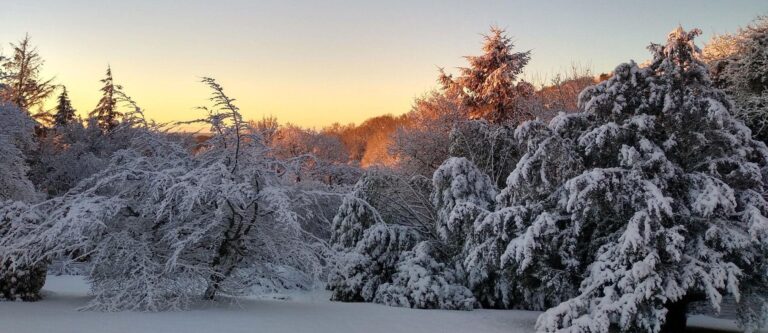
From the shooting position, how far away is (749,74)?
17.7 meters

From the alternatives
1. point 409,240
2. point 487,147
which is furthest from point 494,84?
point 409,240

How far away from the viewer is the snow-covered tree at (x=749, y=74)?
16.7 m

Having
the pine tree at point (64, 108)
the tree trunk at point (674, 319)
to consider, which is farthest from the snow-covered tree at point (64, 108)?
the tree trunk at point (674, 319)

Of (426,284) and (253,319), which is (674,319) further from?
(253,319)

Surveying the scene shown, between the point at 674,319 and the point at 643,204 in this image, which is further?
the point at 674,319

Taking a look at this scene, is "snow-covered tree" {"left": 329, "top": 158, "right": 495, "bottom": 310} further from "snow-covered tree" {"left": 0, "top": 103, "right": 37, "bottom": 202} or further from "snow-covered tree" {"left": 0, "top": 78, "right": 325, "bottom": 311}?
"snow-covered tree" {"left": 0, "top": 103, "right": 37, "bottom": 202}

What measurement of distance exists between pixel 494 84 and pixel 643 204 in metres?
12.9

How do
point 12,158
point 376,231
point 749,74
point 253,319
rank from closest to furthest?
point 253,319, point 376,231, point 12,158, point 749,74

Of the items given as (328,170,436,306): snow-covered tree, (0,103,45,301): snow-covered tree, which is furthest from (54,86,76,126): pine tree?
(328,170,436,306): snow-covered tree

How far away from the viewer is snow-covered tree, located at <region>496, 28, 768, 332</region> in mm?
8750

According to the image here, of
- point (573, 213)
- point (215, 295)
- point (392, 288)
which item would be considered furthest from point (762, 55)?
point (215, 295)

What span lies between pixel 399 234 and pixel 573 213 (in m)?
5.40

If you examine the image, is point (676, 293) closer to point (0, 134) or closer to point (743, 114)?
point (743, 114)

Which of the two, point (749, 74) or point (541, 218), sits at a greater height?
point (749, 74)
